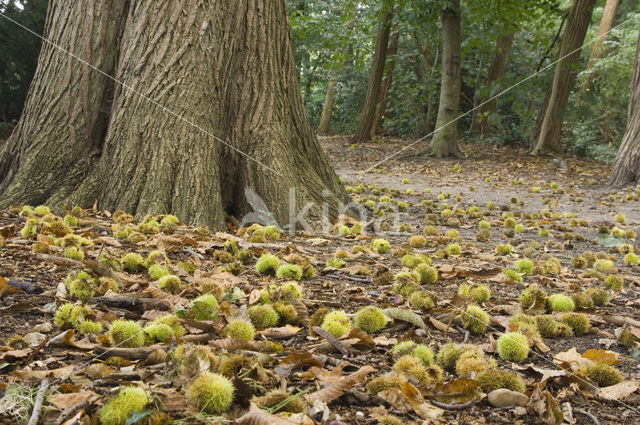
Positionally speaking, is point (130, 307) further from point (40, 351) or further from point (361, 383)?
point (361, 383)

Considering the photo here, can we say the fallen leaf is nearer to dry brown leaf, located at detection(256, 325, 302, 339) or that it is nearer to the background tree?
dry brown leaf, located at detection(256, 325, 302, 339)

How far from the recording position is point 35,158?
463cm

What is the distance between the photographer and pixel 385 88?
1925 centimetres

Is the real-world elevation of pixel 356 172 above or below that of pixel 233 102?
below

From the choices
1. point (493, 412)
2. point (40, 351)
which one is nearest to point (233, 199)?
point (40, 351)

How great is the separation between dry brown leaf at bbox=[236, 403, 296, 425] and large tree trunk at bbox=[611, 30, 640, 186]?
29.5ft

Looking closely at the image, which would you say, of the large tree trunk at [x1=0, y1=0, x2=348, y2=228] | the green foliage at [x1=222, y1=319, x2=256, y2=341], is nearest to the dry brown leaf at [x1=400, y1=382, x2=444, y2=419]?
the green foliage at [x1=222, y1=319, x2=256, y2=341]

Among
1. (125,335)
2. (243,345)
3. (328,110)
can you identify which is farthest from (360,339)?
(328,110)

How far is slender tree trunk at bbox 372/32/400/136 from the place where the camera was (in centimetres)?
1842

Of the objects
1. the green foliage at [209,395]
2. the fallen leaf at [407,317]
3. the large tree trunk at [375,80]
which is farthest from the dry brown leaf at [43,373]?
the large tree trunk at [375,80]

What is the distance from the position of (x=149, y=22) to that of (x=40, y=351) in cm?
341

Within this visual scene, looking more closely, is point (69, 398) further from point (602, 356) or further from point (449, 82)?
point (449, 82)

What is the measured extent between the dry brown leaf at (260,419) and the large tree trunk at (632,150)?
9003 mm

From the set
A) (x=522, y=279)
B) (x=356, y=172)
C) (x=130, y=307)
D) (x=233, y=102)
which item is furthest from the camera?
(x=356, y=172)
